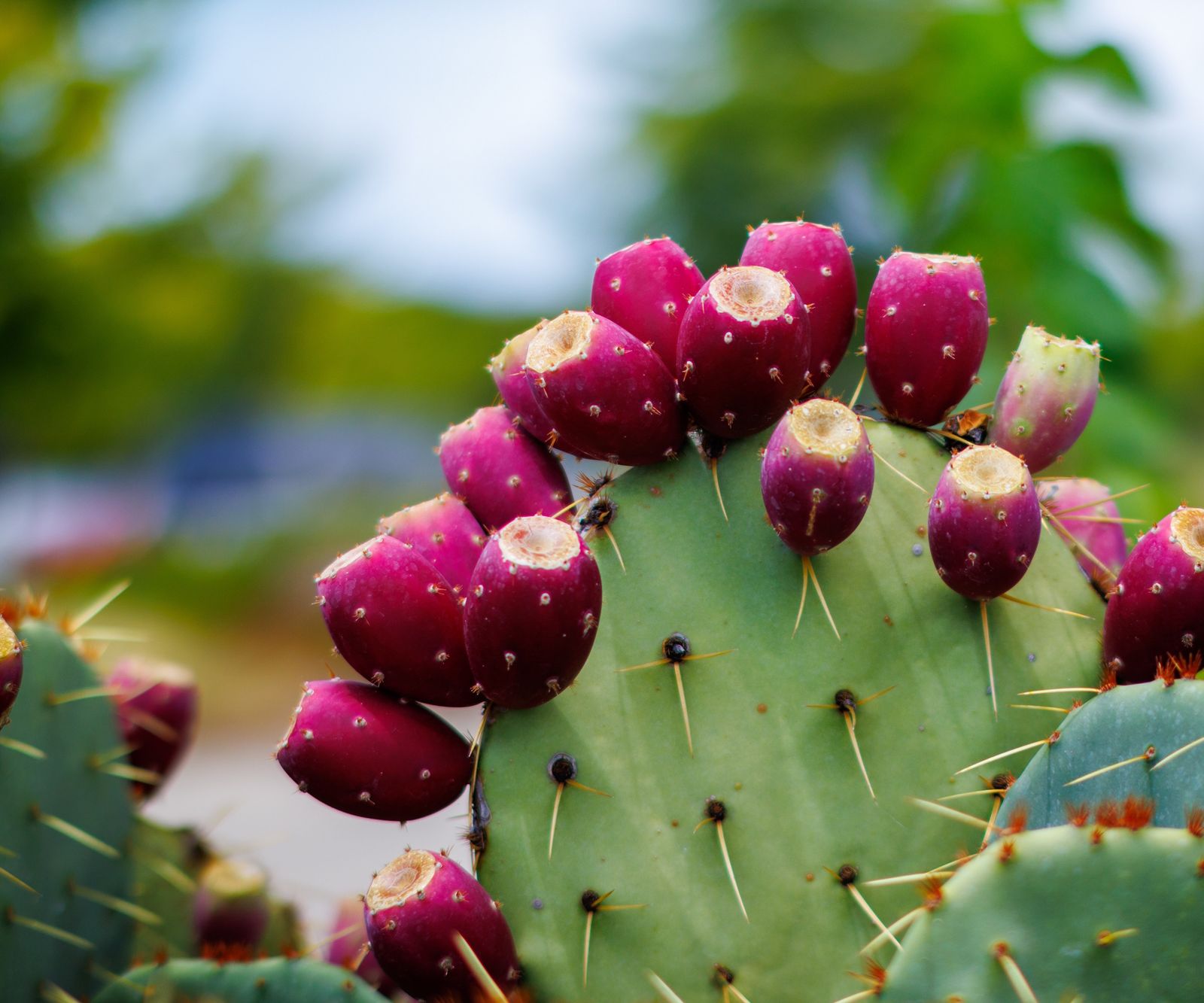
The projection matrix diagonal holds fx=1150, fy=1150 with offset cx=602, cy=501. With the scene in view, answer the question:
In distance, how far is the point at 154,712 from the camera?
4.49 ft

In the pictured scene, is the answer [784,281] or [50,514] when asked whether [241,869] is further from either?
[50,514]

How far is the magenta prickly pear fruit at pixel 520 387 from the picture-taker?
3.38 ft

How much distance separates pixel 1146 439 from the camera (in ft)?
6.30

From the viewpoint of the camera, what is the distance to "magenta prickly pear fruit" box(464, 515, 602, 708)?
0.82 metres

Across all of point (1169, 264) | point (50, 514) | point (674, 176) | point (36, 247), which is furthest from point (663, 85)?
point (1169, 264)

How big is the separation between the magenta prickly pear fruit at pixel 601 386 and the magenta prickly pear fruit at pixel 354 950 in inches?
21.0

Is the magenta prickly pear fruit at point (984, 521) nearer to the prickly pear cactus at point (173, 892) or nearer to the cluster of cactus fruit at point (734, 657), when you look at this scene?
the cluster of cactus fruit at point (734, 657)

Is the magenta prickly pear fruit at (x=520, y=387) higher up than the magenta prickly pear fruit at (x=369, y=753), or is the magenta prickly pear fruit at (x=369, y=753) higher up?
the magenta prickly pear fruit at (x=520, y=387)

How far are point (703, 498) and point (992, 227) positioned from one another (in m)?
1.39

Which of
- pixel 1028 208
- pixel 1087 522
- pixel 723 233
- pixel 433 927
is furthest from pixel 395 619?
pixel 723 233

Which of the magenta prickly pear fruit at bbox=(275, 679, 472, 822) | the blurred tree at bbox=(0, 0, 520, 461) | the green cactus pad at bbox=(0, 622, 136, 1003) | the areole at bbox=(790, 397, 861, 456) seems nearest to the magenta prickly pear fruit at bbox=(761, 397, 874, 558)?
the areole at bbox=(790, 397, 861, 456)

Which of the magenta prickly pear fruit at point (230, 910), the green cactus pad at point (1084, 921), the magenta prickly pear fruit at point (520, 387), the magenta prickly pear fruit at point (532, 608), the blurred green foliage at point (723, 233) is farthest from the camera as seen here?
the blurred green foliage at point (723, 233)

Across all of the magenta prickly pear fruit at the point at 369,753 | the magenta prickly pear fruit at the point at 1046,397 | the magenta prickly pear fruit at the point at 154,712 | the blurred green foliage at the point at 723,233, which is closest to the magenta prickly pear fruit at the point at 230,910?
the magenta prickly pear fruit at the point at 154,712

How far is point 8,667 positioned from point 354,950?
0.60 metres
